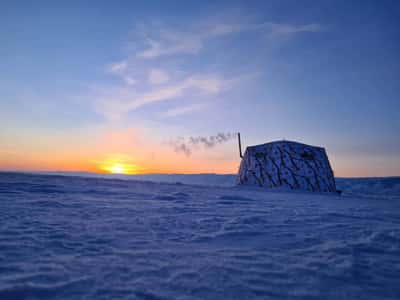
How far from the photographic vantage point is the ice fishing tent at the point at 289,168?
8.07 metres

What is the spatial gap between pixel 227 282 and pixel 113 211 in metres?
1.65

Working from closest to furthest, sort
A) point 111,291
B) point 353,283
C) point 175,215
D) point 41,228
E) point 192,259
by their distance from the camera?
point 111,291, point 353,283, point 192,259, point 41,228, point 175,215

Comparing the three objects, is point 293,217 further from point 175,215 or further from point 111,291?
point 111,291

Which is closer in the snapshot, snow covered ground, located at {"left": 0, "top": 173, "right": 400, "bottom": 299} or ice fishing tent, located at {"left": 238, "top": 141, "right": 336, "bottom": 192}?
snow covered ground, located at {"left": 0, "top": 173, "right": 400, "bottom": 299}

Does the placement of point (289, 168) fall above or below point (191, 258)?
above

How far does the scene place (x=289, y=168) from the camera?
822cm

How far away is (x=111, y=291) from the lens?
2.68ft

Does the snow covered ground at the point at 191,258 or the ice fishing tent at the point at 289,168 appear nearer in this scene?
the snow covered ground at the point at 191,258

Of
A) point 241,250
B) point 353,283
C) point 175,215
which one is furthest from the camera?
point 175,215

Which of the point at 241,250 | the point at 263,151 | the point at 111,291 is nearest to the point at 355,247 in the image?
the point at 241,250

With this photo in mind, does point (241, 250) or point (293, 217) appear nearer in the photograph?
point (241, 250)

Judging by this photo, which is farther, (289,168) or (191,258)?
(289,168)

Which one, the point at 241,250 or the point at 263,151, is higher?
the point at 263,151

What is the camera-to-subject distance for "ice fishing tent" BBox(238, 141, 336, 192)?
8.07 meters
